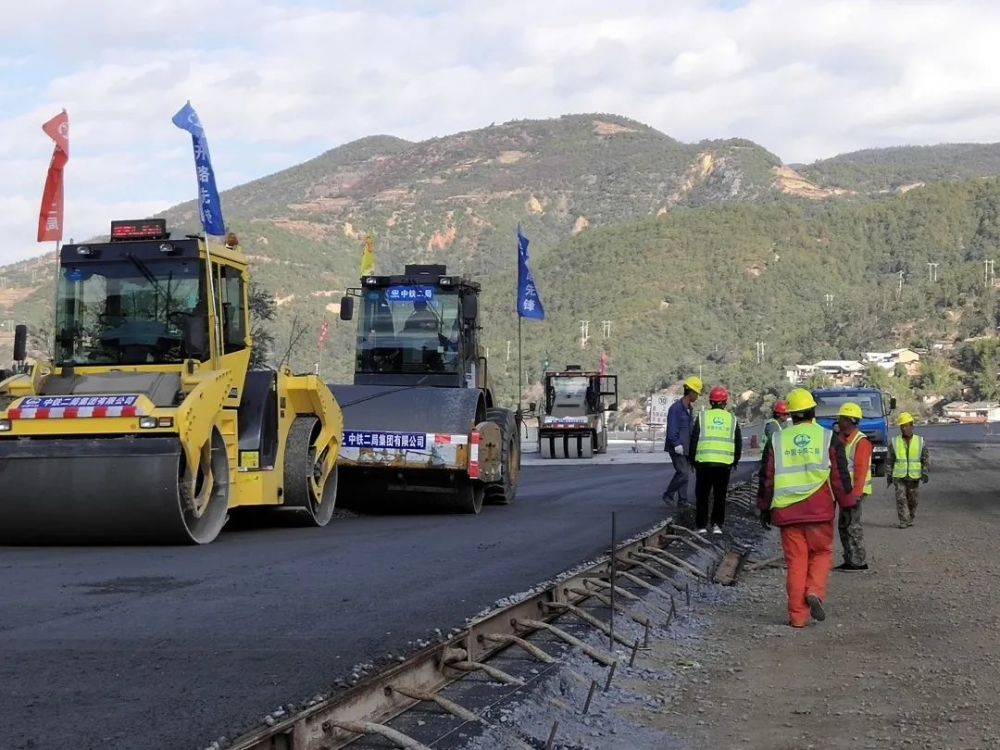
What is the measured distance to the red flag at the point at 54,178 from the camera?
20.1 metres

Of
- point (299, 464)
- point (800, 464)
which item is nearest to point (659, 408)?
point (299, 464)

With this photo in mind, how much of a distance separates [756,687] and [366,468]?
32.5 ft

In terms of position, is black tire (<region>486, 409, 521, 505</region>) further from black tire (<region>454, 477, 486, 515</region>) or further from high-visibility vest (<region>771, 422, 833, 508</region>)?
high-visibility vest (<region>771, 422, 833, 508</region>)

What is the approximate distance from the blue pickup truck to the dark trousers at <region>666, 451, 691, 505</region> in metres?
14.1

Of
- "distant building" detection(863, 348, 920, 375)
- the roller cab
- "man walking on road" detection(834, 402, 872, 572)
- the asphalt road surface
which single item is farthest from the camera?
"distant building" detection(863, 348, 920, 375)

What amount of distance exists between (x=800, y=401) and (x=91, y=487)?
619 cm

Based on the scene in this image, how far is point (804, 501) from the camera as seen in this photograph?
34.3 feet

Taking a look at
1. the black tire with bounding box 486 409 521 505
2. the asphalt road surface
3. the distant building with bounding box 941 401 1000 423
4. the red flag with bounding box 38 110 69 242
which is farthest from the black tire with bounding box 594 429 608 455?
the distant building with bounding box 941 401 1000 423

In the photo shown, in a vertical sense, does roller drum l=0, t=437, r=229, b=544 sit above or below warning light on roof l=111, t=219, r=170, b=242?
below

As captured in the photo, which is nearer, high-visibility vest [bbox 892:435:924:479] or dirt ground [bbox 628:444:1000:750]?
dirt ground [bbox 628:444:1000:750]

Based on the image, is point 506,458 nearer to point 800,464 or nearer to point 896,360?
point 800,464

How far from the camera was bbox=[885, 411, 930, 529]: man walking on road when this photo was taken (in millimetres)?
19720

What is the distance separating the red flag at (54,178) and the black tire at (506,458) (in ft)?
23.1

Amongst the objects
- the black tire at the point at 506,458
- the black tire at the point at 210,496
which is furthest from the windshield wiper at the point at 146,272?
the black tire at the point at 506,458
